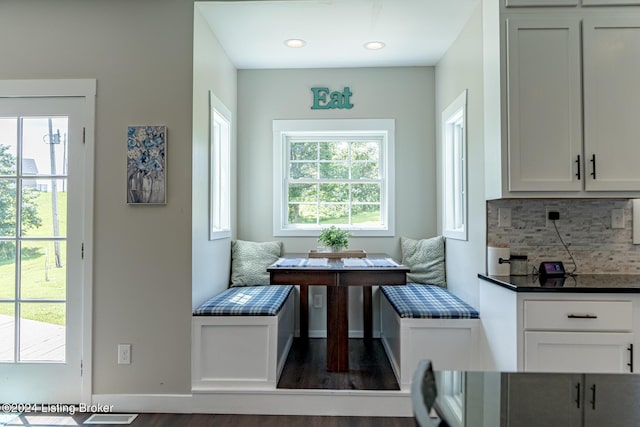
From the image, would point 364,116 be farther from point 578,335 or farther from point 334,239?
point 578,335

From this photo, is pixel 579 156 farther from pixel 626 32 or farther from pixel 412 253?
pixel 412 253

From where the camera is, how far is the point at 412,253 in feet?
11.6

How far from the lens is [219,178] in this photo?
129 inches

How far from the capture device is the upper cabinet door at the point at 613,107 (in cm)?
220

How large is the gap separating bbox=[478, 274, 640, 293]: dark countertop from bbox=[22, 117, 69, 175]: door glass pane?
280 cm

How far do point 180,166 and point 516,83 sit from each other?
2.07 metres

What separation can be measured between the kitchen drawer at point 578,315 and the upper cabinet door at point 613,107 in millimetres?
656

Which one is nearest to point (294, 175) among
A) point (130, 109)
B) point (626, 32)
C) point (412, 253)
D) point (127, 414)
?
point (412, 253)

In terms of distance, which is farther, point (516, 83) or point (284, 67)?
point (284, 67)

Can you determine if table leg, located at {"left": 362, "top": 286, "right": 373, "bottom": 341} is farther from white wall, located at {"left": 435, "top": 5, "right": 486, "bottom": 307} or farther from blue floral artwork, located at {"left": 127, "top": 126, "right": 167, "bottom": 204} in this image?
blue floral artwork, located at {"left": 127, "top": 126, "right": 167, "bottom": 204}

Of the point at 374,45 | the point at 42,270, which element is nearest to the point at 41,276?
the point at 42,270

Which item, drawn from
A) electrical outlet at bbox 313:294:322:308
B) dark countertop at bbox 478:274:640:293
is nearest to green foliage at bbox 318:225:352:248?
electrical outlet at bbox 313:294:322:308

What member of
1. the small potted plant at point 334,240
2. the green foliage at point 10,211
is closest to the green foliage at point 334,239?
the small potted plant at point 334,240

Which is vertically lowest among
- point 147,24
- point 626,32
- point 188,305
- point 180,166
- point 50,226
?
point 188,305
